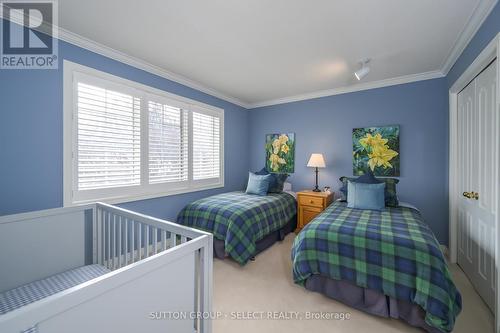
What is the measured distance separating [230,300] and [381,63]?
129 inches

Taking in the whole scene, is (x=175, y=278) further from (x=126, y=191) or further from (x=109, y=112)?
(x=109, y=112)

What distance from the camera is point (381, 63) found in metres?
2.80

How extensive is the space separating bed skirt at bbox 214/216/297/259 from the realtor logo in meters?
2.59

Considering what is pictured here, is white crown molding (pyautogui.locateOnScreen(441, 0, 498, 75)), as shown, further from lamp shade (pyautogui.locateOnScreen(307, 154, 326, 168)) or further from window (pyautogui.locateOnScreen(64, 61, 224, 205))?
window (pyautogui.locateOnScreen(64, 61, 224, 205))

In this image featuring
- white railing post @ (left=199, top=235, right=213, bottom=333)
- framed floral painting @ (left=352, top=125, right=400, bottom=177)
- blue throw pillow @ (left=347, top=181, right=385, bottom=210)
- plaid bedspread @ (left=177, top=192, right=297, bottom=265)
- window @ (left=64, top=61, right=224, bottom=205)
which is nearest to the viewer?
white railing post @ (left=199, top=235, right=213, bottom=333)

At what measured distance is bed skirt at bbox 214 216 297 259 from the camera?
277 centimetres

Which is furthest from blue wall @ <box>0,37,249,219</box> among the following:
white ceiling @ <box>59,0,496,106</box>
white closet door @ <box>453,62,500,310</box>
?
white closet door @ <box>453,62,500,310</box>

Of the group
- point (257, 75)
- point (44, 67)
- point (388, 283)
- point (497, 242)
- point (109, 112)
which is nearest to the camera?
point (497, 242)

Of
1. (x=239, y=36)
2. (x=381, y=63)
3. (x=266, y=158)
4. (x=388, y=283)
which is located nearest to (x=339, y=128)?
(x=381, y=63)

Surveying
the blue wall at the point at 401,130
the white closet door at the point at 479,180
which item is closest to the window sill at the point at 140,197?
the blue wall at the point at 401,130

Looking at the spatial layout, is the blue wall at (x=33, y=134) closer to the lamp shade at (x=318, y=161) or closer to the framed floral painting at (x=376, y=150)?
the lamp shade at (x=318, y=161)

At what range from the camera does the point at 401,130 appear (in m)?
3.30

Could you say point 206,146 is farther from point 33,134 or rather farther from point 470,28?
point 470,28

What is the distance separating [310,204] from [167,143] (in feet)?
7.90
